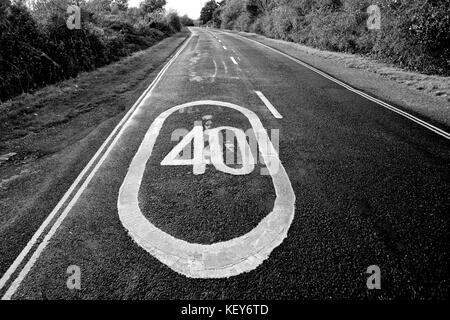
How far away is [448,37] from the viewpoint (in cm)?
995

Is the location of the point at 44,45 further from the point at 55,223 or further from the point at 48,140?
the point at 55,223

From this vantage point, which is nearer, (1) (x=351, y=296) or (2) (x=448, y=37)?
(1) (x=351, y=296)

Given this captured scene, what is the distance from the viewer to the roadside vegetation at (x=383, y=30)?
10211 mm

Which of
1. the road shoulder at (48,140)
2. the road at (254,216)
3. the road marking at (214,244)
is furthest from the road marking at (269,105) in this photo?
the road shoulder at (48,140)

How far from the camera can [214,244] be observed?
3.13m

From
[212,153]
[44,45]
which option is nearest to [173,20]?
[44,45]

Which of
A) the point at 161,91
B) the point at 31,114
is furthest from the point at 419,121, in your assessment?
the point at 31,114

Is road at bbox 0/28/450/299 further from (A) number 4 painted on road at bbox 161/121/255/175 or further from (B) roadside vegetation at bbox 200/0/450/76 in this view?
(B) roadside vegetation at bbox 200/0/450/76

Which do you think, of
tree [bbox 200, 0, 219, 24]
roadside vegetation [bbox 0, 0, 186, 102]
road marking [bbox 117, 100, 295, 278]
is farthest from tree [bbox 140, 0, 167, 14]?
tree [bbox 200, 0, 219, 24]

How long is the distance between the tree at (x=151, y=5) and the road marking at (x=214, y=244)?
4805 cm
